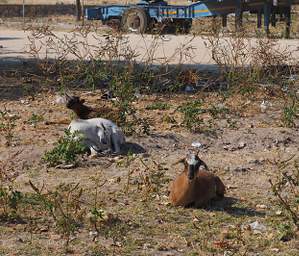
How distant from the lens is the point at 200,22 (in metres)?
25.9

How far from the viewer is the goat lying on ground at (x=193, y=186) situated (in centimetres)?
572

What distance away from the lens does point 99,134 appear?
7262 mm

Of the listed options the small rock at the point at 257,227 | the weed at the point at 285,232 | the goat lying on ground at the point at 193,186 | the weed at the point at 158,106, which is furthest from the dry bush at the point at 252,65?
Answer: the weed at the point at 285,232

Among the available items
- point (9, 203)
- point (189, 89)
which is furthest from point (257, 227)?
point (189, 89)

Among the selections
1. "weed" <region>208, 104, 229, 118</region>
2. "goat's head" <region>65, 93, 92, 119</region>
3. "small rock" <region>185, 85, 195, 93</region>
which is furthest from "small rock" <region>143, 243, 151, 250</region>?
"small rock" <region>185, 85, 195, 93</region>

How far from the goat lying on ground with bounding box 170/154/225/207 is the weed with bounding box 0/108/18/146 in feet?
7.64

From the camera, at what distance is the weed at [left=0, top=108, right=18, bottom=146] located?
7.67m

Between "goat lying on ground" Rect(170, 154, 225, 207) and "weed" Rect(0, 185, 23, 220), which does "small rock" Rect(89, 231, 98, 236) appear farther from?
"goat lying on ground" Rect(170, 154, 225, 207)

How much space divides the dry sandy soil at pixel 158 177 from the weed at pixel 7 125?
0.09 ft

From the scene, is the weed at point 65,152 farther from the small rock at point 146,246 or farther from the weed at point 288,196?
the small rock at point 146,246

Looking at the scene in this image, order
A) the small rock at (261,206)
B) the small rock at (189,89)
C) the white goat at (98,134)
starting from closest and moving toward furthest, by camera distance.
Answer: the small rock at (261,206) → the white goat at (98,134) → the small rock at (189,89)

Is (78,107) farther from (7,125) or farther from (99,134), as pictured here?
(7,125)

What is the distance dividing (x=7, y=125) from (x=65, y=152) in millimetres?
1476

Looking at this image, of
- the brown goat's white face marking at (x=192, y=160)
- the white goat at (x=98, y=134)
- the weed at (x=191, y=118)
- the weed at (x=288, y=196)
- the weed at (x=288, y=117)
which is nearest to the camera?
the weed at (x=288, y=196)
